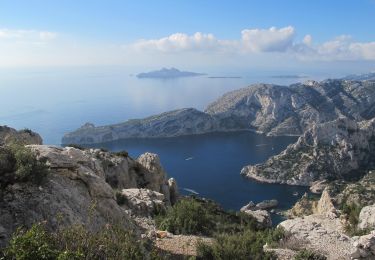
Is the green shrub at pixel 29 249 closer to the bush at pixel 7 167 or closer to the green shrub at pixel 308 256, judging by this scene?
the bush at pixel 7 167

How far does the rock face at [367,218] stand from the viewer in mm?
21656

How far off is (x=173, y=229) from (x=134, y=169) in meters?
17.9

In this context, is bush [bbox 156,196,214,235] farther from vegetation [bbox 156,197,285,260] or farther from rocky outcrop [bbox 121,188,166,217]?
rocky outcrop [bbox 121,188,166,217]

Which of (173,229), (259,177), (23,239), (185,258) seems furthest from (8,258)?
(259,177)

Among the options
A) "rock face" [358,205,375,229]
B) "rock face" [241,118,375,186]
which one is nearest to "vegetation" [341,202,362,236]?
"rock face" [358,205,375,229]

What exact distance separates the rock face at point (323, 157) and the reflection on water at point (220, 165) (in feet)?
17.1

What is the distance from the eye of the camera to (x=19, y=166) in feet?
33.3

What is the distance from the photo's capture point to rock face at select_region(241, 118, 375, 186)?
12812 cm

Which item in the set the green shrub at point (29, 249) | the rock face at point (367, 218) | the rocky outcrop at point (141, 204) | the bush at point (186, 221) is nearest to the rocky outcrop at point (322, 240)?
the rock face at point (367, 218)

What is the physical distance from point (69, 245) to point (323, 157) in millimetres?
134481

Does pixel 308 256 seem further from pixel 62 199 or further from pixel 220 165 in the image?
pixel 220 165

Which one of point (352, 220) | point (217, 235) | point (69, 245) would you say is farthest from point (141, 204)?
point (69, 245)

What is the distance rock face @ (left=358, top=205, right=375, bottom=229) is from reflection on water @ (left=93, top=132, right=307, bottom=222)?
58.7 meters

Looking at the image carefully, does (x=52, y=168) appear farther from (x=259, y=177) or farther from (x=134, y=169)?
(x=259, y=177)
